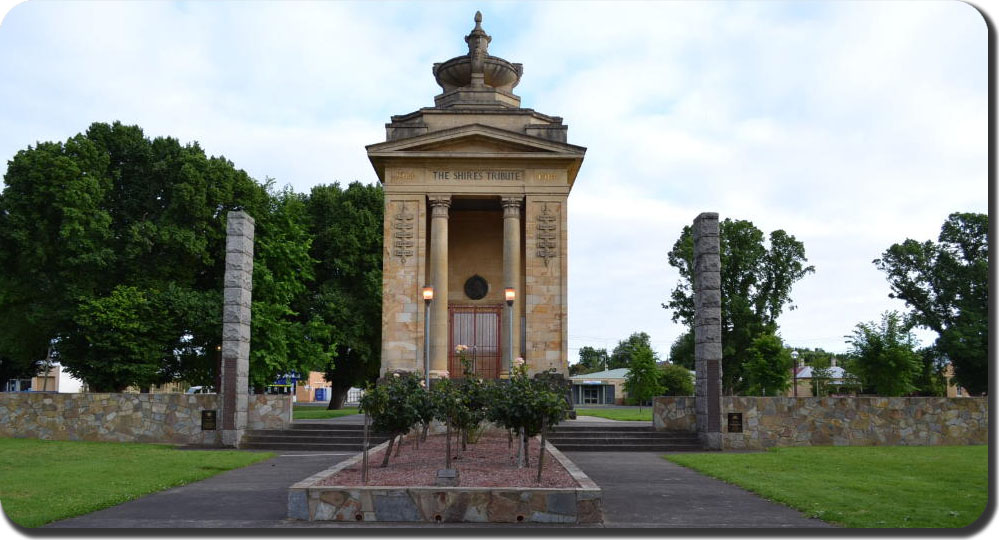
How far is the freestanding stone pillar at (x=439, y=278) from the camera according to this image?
85.5 ft

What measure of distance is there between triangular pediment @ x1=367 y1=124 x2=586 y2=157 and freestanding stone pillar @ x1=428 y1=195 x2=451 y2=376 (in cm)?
161

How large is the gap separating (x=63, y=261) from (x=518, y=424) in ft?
75.4

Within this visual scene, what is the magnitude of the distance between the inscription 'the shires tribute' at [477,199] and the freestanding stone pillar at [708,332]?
5456 millimetres

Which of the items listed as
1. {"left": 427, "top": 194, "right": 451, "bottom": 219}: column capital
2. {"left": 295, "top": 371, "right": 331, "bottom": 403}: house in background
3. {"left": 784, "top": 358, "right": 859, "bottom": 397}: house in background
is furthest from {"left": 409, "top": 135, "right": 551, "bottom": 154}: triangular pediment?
{"left": 295, "top": 371, "right": 331, "bottom": 403}: house in background

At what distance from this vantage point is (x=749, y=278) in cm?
5194

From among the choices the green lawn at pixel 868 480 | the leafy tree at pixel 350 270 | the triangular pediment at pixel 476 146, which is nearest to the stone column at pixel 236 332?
the triangular pediment at pixel 476 146

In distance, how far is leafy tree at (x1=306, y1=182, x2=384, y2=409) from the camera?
37469 mm

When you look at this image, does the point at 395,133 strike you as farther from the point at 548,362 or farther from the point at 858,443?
the point at 858,443

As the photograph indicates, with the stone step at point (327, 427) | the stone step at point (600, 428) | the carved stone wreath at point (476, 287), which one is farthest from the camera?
the carved stone wreath at point (476, 287)

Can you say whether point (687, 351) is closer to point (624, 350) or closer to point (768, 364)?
point (768, 364)

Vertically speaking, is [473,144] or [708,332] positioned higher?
[473,144]

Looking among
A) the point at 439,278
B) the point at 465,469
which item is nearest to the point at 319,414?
the point at 439,278

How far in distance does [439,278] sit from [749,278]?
1214 inches

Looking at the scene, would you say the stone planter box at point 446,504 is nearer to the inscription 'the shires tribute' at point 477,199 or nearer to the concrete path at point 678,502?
the concrete path at point 678,502
